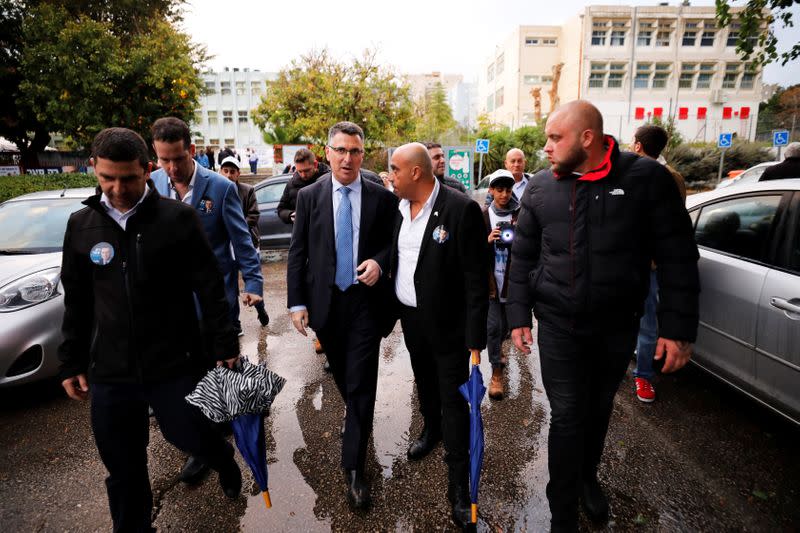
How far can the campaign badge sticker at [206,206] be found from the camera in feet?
10.5

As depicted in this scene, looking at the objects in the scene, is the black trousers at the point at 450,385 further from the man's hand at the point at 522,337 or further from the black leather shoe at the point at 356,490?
the black leather shoe at the point at 356,490

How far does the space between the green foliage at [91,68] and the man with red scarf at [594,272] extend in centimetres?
1691

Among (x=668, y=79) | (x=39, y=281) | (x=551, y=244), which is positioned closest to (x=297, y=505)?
(x=551, y=244)

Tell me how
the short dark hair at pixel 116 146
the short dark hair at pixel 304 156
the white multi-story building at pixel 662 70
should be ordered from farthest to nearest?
1. the white multi-story building at pixel 662 70
2. the short dark hair at pixel 304 156
3. the short dark hair at pixel 116 146

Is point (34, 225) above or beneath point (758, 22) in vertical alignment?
beneath

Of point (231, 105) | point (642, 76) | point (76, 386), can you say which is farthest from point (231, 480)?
point (231, 105)

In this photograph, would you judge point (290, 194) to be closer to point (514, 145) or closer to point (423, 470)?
point (423, 470)

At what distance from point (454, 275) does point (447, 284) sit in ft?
0.22

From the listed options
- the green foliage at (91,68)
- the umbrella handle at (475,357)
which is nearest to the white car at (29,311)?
the umbrella handle at (475,357)

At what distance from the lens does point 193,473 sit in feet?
9.52

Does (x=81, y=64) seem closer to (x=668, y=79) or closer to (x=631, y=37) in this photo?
(x=631, y=37)

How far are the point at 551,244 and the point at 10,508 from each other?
11.4 feet

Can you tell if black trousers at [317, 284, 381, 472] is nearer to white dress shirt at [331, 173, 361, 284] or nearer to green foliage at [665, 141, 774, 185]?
white dress shirt at [331, 173, 361, 284]

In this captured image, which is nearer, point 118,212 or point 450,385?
point 118,212
